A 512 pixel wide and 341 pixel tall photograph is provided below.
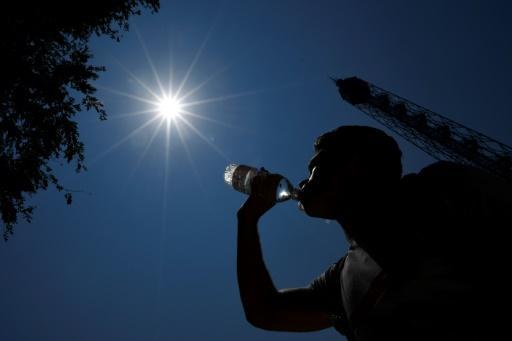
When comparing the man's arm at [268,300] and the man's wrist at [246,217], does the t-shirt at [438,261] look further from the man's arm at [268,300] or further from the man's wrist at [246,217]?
the man's wrist at [246,217]

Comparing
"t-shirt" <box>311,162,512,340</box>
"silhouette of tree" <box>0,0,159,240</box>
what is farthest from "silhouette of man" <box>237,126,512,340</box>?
"silhouette of tree" <box>0,0,159,240</box>

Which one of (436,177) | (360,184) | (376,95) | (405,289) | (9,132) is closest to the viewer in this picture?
(405,289)

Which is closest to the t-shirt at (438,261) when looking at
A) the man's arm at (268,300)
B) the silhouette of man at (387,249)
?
the silhouette of man at (387,249)

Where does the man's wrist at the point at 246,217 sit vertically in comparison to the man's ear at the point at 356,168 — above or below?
above

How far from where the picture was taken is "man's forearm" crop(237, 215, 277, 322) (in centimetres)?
187

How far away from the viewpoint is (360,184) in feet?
5.24

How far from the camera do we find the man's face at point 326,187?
1666 millimetres

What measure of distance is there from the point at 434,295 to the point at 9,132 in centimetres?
971

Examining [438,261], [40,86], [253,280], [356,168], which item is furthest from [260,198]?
[40,86]

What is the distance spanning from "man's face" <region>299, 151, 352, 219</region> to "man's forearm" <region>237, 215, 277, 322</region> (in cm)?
51

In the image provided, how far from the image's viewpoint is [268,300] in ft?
6.18

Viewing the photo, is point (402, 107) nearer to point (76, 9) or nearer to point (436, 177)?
point (76, 9)

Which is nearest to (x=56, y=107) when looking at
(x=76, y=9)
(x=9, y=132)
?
(x=9, y=132)

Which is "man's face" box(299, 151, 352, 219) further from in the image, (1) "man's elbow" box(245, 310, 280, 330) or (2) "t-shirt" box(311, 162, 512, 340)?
(1) "man's elbow" box(245, 310, 280, 330)
